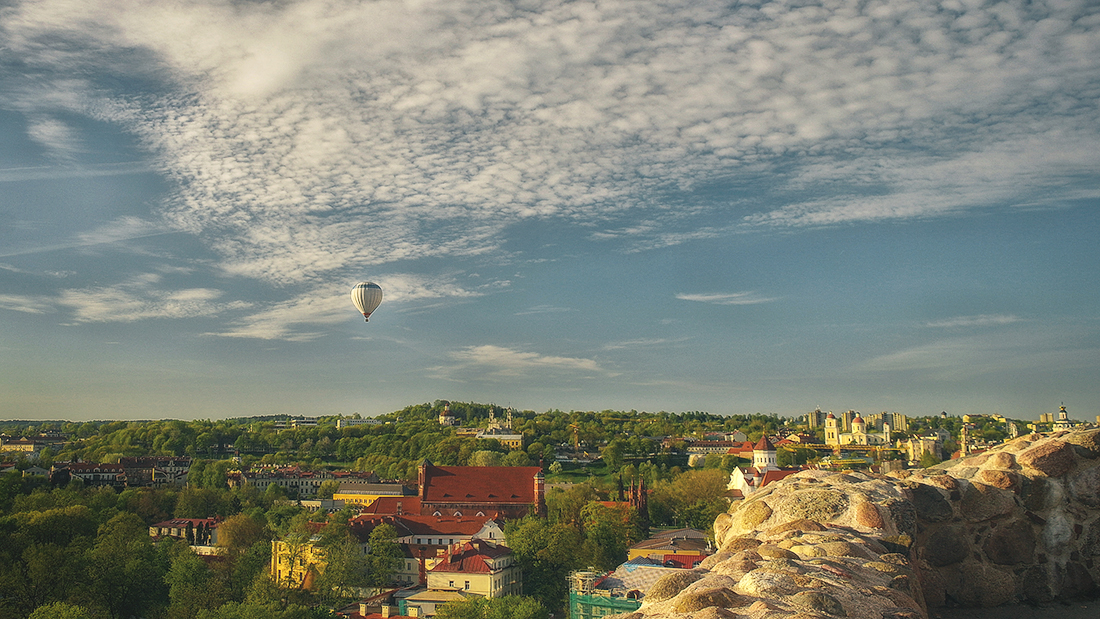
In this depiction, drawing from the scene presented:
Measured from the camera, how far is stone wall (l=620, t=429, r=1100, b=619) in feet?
11.4

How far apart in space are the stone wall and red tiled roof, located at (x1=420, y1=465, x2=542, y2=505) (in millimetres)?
63716

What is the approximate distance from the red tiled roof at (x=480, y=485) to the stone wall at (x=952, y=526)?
63716 millimetres

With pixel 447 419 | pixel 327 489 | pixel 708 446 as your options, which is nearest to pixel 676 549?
pixel 327 489

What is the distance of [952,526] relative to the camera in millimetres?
4379

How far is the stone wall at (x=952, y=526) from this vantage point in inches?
137

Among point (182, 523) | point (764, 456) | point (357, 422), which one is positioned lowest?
point (182, 523)

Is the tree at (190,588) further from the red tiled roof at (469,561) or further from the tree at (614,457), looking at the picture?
the tree at (614,457)

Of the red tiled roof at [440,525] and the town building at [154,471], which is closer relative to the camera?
the red tiled roof at [440,525]

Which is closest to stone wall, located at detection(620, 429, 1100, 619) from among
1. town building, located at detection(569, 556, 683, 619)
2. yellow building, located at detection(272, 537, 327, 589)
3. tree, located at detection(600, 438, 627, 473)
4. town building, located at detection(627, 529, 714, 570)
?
town building, located at detection(569, 556, 683, 619)

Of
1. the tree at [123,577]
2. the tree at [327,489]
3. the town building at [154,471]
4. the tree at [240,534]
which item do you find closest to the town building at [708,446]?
the tree at [327,489]

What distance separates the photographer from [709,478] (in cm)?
6203

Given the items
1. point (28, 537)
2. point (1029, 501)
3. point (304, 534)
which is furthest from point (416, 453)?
point (1029, 501)

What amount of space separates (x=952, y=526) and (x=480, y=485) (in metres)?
66.3

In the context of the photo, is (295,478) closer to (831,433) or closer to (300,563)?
(300,563)
